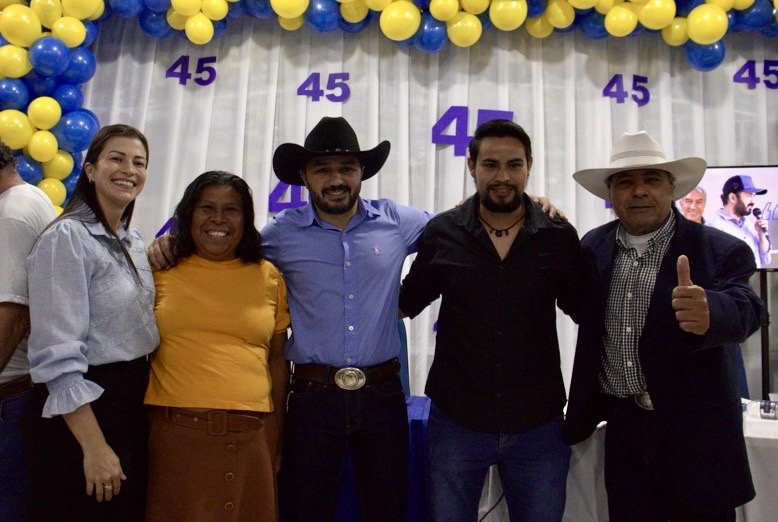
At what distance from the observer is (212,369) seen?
1777 mm

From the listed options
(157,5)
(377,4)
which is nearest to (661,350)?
(377,4)

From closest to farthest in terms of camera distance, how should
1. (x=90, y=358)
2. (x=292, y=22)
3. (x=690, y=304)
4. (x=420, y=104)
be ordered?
(x=690, y=304) → (x=90, y=358) → (x=292, y=22) → (x=420, y=104)

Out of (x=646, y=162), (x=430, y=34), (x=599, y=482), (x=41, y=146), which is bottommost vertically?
(x=599, y=482)

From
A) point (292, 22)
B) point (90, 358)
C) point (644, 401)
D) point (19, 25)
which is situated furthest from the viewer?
point (292, 22)

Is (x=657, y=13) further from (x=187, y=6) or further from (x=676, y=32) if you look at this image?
(x=187, y=6)

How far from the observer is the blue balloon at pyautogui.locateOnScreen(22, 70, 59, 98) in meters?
3.20

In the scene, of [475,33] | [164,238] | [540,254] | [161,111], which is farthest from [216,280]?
[161,111]

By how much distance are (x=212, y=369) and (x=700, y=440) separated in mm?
1308

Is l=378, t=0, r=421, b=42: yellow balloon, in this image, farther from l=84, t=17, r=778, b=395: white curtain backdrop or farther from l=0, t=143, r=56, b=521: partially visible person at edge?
l=0, t=143, r=56, b=521: partially visible person at edge

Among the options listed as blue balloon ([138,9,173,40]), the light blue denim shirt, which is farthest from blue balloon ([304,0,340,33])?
the light blue denim shirt

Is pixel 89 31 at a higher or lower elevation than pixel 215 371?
higher

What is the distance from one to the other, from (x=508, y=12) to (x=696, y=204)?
1.34 meters

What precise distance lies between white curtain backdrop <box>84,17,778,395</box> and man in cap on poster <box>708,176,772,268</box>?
54cm

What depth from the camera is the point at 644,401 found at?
1767mm
